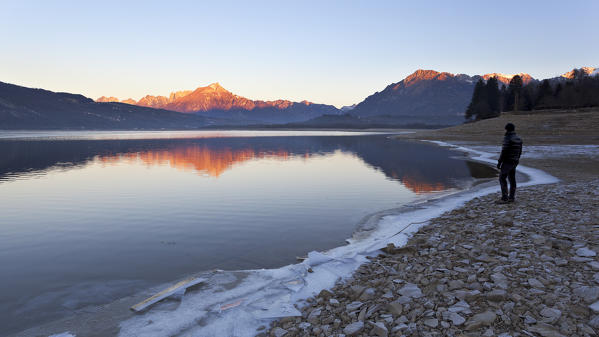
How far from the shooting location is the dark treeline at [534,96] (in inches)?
3746

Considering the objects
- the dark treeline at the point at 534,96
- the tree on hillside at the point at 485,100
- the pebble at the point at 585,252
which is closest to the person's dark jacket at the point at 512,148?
the pebble at the point at 585,252

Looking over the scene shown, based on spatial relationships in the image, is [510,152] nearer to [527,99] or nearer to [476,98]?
[527,99]

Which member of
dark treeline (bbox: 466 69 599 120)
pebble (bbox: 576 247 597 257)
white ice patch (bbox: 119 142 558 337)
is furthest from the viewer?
dark treeline (bbox: 466 69 599 120)

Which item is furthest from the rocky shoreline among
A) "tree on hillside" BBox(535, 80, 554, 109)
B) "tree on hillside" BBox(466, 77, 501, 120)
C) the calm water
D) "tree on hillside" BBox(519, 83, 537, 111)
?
"tree on hillside" BBox(466, 77, 501, 120)

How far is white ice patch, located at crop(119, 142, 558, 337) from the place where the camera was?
21.9 ft

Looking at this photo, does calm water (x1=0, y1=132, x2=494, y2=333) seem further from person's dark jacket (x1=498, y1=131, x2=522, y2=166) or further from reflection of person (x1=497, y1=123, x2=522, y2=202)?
person's dark jacket (x1=498, y1=131, x2=522, y2=166)

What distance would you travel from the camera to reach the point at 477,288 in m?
6.54

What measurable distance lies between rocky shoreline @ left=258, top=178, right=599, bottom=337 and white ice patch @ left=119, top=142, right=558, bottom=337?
421mm

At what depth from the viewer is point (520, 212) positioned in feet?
39.1

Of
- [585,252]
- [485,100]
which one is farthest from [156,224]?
[485,100]

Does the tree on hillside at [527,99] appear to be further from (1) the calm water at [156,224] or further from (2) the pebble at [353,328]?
(2) the pebble at [353,328]

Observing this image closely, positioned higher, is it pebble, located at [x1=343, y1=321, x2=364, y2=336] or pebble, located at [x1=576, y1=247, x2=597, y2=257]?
pebble, located at [x1=576, y1=247, x2=597, y2=257]

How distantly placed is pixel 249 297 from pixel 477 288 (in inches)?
189

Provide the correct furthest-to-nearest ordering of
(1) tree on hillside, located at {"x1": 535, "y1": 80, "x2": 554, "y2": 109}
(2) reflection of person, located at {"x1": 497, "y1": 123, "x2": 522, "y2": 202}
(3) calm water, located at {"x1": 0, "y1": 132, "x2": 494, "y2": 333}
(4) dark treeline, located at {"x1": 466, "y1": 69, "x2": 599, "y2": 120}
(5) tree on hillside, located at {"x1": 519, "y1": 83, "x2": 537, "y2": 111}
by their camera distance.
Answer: (5) tree on hillside, located at {"x1": 519, "y1": 83, "x2": 537, "y2": 111} → (1) tree on hillside, located at {"x1": 535, "y1": 80, "x2": 554, "y2": 109} → (4) dark treeline, located at {"x1": 466, "y1": 69, "x2": 599, "y2": 120} → (2) reflection of person, located at {"x1": 497, "y1": 123, "x2": 522, "y2": 202} → (3) calm water, located at {"x1": 0, "y1": 132, "x2": 494, "y2": 333}
